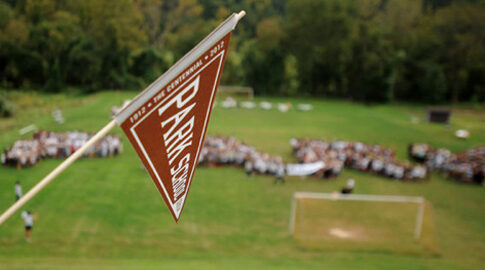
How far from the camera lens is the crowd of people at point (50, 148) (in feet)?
70.7

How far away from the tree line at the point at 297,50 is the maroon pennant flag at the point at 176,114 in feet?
176

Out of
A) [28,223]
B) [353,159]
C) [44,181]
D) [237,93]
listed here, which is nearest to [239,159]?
[353,159]

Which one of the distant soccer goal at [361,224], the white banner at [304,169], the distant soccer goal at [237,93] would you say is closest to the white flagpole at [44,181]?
the distant soccer goal at [361,224]

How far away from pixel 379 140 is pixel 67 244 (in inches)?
1043

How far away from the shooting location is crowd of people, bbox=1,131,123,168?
21547mm

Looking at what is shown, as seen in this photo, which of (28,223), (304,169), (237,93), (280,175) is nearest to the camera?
(28,223)

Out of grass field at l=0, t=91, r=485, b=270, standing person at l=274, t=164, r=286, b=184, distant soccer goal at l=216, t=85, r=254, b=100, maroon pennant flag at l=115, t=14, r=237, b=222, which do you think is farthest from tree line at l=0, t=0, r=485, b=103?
maroon pennant flag at l=115, t=14, r=237, b=222

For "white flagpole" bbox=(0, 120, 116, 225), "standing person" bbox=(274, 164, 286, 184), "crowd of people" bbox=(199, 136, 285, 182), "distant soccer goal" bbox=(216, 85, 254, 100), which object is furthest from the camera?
"distant soccer goal" bbox=(216, 85, 254, 100)

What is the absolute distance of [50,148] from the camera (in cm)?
2353

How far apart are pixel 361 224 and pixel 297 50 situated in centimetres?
4738

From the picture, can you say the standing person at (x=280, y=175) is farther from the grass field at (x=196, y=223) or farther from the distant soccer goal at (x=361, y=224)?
the distant soccer goal at (x=361, y=224)

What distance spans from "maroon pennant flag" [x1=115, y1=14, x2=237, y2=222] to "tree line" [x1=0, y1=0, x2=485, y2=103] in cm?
5351

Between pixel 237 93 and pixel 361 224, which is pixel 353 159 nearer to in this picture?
pixel 361 224

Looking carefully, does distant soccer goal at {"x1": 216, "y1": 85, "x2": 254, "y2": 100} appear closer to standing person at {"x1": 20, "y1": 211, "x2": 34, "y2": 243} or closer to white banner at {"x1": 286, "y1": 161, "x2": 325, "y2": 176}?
white banner at {"x1": 286, "y1": 161, "x2": 325, "y2": 176}
